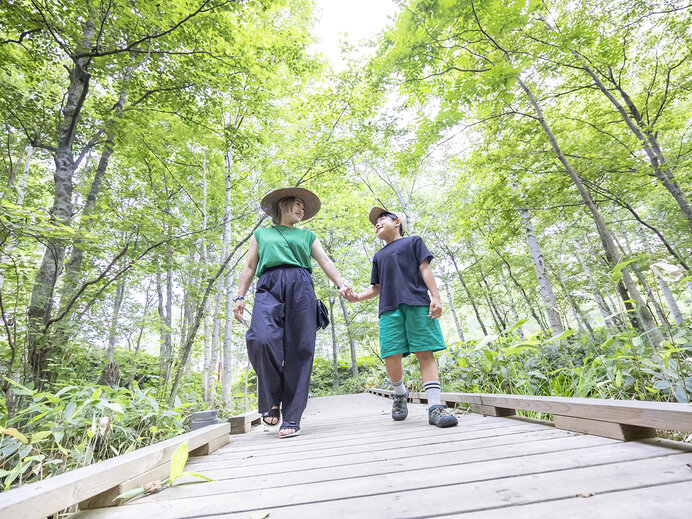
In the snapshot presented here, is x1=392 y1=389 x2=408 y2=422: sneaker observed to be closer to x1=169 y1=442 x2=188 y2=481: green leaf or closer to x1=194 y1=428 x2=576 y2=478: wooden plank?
x1=194 y1=428 x2=576 y2=478: wooden plank

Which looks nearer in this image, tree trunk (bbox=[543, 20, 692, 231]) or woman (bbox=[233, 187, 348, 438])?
woman (bbox=[233, 187, 348, 438])

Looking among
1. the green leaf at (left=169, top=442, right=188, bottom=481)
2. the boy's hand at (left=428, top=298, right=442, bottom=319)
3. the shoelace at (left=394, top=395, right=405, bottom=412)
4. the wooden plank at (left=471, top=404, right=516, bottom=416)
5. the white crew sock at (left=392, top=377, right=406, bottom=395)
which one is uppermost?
the boy's hand at (left=428, top=298, right=442, bottom=319)

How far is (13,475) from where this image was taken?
153cm

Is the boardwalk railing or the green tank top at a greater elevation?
the green tank top

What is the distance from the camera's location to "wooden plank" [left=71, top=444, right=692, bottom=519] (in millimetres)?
910

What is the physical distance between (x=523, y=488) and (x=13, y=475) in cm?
226

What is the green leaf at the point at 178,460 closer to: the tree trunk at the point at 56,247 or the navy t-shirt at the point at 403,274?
the navy t-shirt at the point at 403,274

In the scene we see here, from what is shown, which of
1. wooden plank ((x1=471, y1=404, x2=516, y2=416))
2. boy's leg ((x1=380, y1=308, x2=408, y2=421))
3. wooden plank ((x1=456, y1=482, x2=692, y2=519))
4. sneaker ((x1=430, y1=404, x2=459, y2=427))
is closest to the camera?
wooden plank ((x1=456, y1=482, x2=692, y2=519))

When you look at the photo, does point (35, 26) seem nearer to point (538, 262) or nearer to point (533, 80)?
point (533, 80)

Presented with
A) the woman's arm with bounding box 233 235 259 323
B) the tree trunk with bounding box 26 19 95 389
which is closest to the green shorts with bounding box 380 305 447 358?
the woman's arm with bounding box 233 235 259 323

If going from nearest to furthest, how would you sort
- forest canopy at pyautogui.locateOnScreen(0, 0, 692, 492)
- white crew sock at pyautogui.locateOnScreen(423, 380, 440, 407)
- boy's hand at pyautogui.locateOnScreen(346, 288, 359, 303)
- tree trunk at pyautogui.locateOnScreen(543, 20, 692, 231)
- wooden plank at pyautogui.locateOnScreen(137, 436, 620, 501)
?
wooden plank at pyautogui.locateOnScreen(137, 436, 620, 501) < white crew sock at pyautogui.locateOnScreen(423, 380, 440, 407) < boy's hand at pyautogui.locateOnScreen(346, 288, 359, 303) < forest canopy at pyautogui.locateOnScreen(0, 0, 692, 492) < tree trunk at pyautogui.locateOnScreen(543, 20, 692, 231)

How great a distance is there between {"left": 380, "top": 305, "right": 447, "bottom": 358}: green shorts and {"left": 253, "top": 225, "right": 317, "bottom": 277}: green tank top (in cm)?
91

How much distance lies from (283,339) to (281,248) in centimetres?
79

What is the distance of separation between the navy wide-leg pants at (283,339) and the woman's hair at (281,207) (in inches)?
25.3
